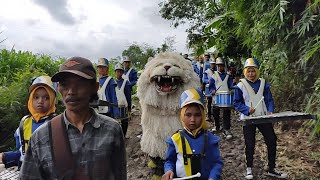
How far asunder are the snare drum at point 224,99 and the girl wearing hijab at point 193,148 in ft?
13.6

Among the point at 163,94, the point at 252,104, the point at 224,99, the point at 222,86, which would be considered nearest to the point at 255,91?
the point at 252,104

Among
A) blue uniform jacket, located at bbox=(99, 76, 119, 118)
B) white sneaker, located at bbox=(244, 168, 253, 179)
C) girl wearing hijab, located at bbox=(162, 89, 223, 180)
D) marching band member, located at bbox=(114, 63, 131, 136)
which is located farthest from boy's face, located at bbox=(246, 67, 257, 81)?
marching band member, located at bbox=(114, 63, 131, 136)

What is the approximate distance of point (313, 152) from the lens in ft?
17.2

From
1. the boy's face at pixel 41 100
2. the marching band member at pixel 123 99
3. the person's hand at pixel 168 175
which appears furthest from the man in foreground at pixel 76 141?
the marching band member at pixel 123 99

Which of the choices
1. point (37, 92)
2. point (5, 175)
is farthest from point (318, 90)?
point (5, 175)

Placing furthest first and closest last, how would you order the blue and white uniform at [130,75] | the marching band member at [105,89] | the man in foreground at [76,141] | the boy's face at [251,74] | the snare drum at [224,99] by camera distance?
the blue and white uniform at [130,75], the snare drum at [224,99], the marching band member at [105,89], the boy's face at [251,74], the man in foreground at [76,141]

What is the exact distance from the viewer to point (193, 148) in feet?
9.80

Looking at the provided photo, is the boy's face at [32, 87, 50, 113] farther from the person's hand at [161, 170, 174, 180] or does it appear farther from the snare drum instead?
the snare drum

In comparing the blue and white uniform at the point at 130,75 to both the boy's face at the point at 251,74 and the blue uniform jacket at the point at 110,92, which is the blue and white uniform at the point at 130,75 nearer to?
the blue uniform jacket at the point at 110,92

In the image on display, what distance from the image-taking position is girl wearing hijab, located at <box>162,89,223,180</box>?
9.71 ft

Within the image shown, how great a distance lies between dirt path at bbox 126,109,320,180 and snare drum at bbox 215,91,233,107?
68 cm

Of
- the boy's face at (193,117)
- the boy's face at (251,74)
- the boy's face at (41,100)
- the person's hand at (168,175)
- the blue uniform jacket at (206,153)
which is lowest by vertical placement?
the person's hand at (168,175)

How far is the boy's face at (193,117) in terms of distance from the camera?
2989 mm

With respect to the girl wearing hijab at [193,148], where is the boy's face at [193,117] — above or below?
above
